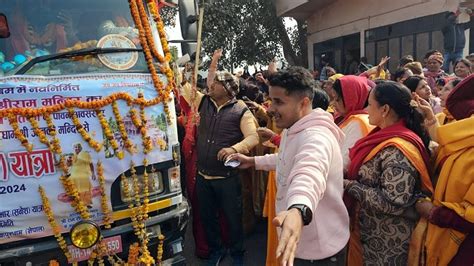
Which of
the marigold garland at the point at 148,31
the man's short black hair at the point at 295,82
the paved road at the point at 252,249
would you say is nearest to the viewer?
the man's short black hair at the point at 295,82

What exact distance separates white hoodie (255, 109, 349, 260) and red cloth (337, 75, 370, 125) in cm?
105

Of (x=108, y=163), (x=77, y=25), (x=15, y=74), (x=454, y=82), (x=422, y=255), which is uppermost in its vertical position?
(x=77, y=25)

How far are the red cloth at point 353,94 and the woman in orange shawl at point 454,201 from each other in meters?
0.89

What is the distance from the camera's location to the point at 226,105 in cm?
380

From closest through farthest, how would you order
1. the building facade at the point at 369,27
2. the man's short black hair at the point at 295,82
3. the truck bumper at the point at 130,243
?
the man's short black hair at the point at 295,82, the truck bumper at the point at 130,243, the building facade at the point at 369,27

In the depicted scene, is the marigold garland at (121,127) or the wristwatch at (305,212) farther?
the marigold garland at (121,127)

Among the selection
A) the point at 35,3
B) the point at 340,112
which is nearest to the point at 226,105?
the point at 340,112

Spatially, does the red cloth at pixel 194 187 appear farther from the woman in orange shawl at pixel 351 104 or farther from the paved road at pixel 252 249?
the woman in orange shawl at pixel 351 104

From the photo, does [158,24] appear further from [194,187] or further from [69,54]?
[194,187]

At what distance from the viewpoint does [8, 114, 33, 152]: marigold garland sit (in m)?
2.21

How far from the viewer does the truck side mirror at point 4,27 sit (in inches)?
99.8

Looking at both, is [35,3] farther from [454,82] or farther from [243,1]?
[243,1]

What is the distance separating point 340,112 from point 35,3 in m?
2.38

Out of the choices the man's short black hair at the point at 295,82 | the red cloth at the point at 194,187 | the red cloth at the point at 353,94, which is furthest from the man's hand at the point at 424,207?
the red cloth at the point at 194,187
